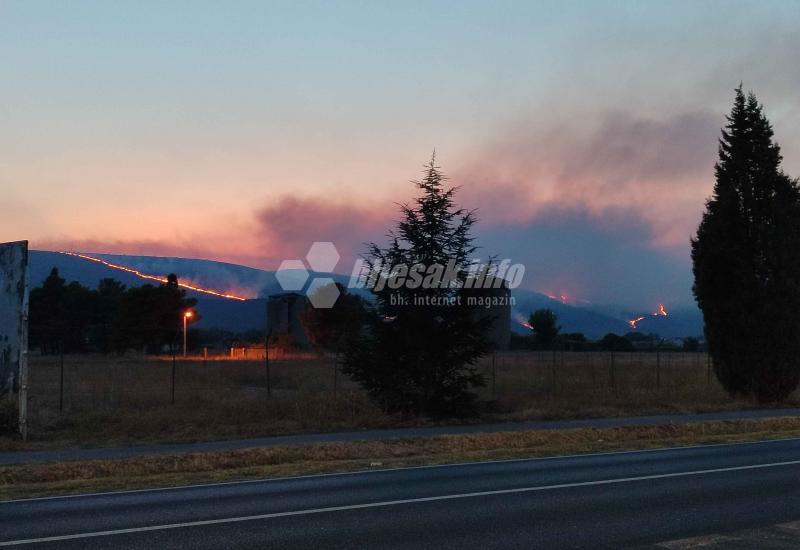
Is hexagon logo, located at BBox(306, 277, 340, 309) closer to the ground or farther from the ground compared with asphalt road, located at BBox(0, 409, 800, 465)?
farther from the ground

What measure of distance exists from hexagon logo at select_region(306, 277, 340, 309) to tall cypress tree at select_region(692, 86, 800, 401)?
56.9m

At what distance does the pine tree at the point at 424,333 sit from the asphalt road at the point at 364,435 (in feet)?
4.60

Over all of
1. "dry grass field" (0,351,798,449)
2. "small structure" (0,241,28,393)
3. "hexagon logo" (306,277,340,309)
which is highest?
"hexagon logo" (306,277,340,309)

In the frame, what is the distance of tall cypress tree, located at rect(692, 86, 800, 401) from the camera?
92.9ft

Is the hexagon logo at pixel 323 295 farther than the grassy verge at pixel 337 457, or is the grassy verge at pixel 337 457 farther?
the hexagon logo at pixel 323 295

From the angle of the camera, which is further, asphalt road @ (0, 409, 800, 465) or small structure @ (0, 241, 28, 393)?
small structure @ (0, 241, 28, 393)

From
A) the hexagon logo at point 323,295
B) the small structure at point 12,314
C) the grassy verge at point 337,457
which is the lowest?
the grassy verge at point 337,457

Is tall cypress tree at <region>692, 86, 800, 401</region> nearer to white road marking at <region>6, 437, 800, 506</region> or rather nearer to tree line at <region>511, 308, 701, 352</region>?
white road marking at <region>6, 437, 800, 506</region>

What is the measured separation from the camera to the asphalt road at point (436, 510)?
8453 mm

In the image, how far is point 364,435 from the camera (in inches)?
765

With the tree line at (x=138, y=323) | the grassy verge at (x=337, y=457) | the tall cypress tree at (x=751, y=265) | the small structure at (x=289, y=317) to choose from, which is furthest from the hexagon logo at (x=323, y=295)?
the grassy verge at (x=337, y=457)

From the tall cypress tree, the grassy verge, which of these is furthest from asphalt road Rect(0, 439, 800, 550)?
the tall cypress tree

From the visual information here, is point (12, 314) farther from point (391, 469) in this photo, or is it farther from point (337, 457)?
point (391, 469)

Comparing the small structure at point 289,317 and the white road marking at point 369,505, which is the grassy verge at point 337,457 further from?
the small structure at point 289,317
